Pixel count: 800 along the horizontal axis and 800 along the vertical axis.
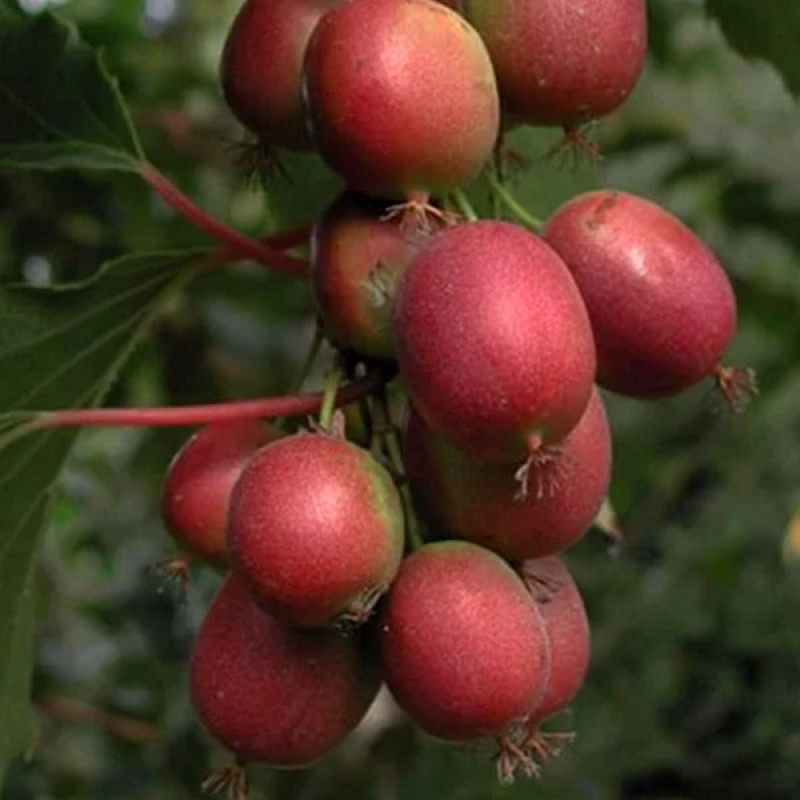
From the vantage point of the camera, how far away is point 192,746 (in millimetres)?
2229

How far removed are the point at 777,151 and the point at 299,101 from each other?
1.50 metres

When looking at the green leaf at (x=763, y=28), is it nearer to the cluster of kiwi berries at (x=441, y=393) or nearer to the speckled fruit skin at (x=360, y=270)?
the cluster of kiwi berries at (x=441, y=393)

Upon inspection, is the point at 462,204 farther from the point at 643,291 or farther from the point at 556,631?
the point at 556,631

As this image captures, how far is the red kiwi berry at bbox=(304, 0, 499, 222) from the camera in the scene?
82 cm

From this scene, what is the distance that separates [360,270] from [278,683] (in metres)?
0.19

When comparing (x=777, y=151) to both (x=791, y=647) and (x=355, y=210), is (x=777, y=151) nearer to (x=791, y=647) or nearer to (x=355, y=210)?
(x=355, y=210)

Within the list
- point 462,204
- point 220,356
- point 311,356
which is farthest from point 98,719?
point 462,204

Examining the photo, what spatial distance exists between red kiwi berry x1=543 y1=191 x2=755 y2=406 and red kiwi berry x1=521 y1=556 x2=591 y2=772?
93 millimetres

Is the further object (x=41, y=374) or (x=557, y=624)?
(x=41, y=374)

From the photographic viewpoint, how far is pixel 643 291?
0.84 metres

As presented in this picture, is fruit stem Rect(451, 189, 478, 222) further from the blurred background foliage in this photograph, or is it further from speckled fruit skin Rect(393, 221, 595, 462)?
the blurred background foliage

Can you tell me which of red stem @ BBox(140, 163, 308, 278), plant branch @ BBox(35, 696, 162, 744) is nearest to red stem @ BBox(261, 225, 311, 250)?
red stem @ BBox(140, 163, 308, 278)

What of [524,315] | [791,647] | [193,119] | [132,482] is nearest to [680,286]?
[524,315]

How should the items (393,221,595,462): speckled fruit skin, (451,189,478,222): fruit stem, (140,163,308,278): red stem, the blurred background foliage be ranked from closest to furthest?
(393,221,595,462): speckled fruit skin < (451,189,478,222): fruit stem < (140,163,308,278): red stem < the blurred background foliage
